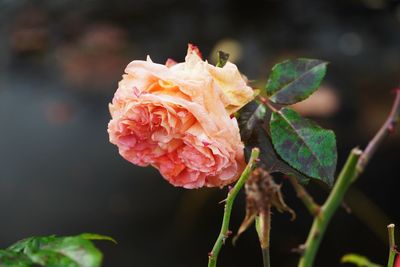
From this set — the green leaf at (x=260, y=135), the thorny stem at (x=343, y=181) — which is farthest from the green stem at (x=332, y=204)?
the green leaf at (x=260, y=135)

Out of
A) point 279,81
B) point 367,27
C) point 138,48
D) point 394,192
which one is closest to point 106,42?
point 138,48

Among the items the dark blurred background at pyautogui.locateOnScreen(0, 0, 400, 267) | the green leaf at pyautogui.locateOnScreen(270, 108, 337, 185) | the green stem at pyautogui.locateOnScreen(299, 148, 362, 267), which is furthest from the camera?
the dark blurred background at pyautogui.locateOnScreen(0, 0, 400, 267)

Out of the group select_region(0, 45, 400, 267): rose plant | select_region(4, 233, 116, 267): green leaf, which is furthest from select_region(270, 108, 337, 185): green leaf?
select_region(4, 233, 116, 267): green leaf

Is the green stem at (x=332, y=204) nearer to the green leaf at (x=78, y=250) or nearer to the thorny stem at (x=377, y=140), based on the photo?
the thorny stem at (x=377, y=140)

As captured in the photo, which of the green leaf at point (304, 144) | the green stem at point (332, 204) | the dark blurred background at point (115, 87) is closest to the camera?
the green stem at point (332, 204)

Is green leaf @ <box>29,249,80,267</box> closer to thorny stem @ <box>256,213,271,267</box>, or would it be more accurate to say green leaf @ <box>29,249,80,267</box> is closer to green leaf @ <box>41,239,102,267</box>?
green leaf @ <box>41,239,102,267</box>

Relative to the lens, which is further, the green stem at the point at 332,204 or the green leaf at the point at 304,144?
the green leaf at the point at 304,144
